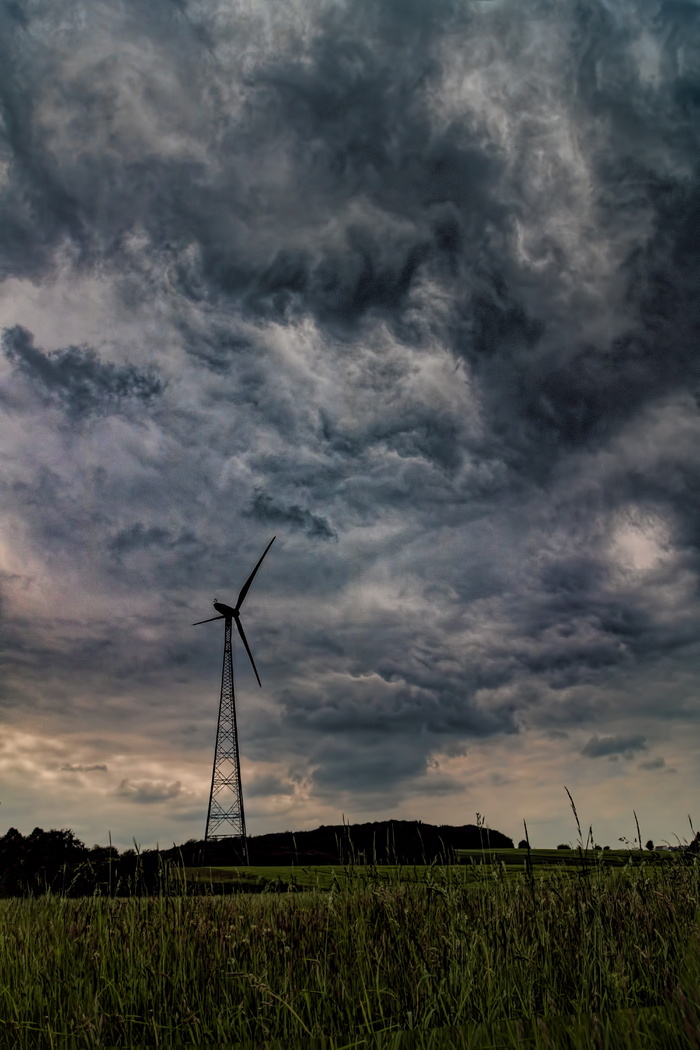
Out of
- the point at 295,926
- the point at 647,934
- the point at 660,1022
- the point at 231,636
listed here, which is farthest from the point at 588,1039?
the point at 231,636

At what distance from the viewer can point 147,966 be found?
26.7ft

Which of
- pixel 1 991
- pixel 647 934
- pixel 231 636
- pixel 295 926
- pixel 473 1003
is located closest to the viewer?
pixel 473 1003

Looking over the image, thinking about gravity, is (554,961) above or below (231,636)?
below

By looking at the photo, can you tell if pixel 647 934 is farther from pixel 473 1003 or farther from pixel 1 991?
pixel 1 991

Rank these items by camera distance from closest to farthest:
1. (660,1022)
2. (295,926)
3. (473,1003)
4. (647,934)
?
(660,1022), (473,1003), (647,934), (295,926)

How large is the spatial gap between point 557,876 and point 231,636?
47.5 meters

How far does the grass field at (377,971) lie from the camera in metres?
5.74

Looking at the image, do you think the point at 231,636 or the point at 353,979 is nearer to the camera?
the point at 353,979

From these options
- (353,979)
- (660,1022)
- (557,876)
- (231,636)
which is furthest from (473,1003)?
(231,636)

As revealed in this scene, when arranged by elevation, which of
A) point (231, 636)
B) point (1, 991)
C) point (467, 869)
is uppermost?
point (231, 636)

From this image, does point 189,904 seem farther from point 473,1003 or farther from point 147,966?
point 473,1003

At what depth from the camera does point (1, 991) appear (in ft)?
28.0

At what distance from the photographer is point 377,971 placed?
21.6 ft

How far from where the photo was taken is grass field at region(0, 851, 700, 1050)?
5.74 m
